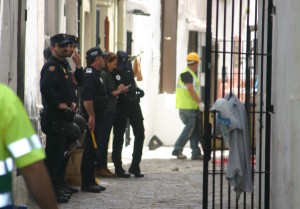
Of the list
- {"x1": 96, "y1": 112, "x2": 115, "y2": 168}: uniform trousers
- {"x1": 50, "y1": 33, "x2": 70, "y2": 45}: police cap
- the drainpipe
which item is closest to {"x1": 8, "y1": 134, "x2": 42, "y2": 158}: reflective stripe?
{"x1": 50, "y1": 33, "x2": 70, "y2": 45}: police cap

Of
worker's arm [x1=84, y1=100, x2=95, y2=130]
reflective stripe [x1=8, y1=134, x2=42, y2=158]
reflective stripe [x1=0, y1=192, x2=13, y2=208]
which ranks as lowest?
worker's arm [x1=84, y1=100, x2=95, y2=130]

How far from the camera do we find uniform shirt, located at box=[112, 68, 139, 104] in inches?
569

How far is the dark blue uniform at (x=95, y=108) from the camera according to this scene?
12125mm

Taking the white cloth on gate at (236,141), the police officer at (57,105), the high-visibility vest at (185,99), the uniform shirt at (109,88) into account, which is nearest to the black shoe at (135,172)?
the uniform shirt at (109,88)

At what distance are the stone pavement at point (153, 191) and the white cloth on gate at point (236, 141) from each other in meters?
1.99

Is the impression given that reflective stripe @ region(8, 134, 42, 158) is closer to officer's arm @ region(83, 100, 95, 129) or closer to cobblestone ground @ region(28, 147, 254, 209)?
cobblestone ground @ region(28, 147, 254, 209)

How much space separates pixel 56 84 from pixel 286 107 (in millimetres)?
3496

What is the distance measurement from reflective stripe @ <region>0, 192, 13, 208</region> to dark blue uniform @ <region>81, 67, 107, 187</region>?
26.5 feet

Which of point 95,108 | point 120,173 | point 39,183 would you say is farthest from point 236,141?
point 120,173

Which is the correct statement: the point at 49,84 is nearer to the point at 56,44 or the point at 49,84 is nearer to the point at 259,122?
the point at 56,44

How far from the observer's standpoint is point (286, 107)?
829 cm

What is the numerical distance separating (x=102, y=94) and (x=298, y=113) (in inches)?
201

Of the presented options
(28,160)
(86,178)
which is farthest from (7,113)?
(86,178)

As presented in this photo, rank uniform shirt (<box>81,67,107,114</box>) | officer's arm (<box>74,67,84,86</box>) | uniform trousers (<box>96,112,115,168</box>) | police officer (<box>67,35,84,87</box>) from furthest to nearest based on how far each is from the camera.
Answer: uniform trousers (<box>96,112,115,168</box>), uniform shirt (<box>81,67,107,114</box>), officer's arm (<box>74,67,84,86</box>), police officer (<box>67,35,84,87</box>)
